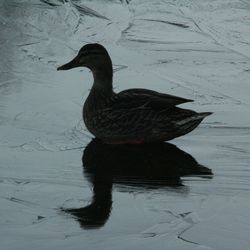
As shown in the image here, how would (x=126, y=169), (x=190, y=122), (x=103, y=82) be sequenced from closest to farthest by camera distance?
(x=126, y=169), (x=190, y=122), (x=103, y=82)

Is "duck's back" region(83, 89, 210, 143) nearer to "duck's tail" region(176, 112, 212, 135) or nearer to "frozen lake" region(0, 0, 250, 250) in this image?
"duck's tail" region(176, 112, 212, 135)

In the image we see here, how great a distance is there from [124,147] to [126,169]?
0.71 m

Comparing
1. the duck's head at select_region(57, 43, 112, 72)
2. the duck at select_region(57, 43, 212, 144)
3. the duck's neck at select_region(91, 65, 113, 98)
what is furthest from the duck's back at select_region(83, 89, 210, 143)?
the duck's head at select_region(57, 43, 112, 72)

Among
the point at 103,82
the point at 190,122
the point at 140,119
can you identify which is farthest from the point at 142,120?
the point at 103,82

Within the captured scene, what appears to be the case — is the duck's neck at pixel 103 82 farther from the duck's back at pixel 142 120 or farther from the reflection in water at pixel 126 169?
the reflection in water at pixel 126 169

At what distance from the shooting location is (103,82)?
6.96m

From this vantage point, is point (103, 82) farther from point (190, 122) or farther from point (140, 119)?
point (190, 122)

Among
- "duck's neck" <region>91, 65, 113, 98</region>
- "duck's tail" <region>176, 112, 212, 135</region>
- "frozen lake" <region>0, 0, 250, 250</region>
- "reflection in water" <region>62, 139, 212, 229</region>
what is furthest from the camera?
"duck's neck" <region>91, 65, 113, 98</region>

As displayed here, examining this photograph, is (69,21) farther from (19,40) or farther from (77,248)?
(77,248)

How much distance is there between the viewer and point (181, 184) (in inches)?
217

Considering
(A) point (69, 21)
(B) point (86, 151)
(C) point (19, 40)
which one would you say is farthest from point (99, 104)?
(A) point (69, 21)

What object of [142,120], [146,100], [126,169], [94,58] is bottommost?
[126,169]

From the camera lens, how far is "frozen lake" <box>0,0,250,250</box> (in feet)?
15.2

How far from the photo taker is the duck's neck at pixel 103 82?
271 inches
